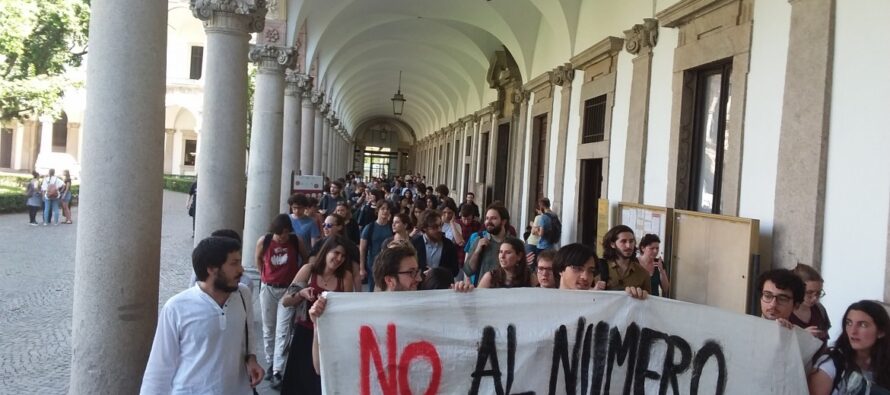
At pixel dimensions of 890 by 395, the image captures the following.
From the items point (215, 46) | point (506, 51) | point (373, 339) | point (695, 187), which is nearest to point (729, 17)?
point (695, 187)

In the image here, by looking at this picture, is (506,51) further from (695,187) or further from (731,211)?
(731,211)

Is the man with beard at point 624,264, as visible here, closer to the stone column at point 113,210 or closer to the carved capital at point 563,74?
the stone column at point 113,210

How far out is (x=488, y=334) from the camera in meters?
3.64

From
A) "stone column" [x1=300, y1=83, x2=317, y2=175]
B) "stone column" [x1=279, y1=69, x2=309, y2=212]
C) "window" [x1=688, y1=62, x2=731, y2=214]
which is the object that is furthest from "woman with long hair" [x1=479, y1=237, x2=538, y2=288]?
"stone column" [x1=300, y1=83, x2=317, y2=175]

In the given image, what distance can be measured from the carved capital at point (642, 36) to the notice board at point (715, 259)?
2817mm

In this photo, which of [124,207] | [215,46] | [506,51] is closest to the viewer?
[124,207]

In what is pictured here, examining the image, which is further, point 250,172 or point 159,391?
point 250,172

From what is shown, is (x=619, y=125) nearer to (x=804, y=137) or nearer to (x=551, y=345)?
(x=804, y=137)

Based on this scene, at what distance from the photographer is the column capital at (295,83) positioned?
15.4 meters

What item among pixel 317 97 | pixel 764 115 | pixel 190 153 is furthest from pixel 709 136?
pixel 190 153

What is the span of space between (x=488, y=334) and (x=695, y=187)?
6072mm

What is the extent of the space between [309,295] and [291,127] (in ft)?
38.4

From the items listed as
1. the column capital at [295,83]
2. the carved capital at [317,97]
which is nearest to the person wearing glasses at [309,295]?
the column capital at [295,83]

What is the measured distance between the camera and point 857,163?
5793 mm
